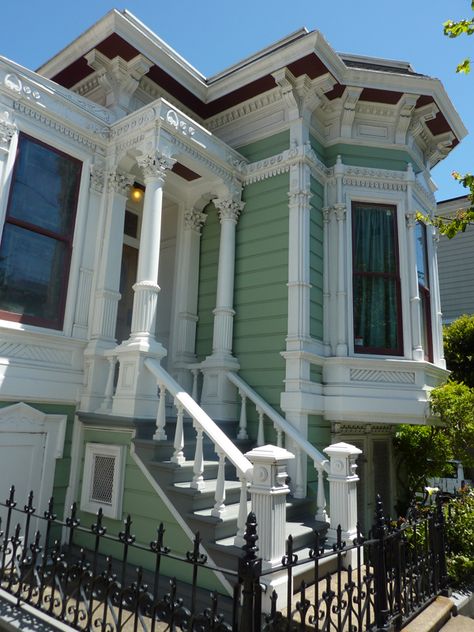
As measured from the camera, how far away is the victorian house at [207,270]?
582 cm

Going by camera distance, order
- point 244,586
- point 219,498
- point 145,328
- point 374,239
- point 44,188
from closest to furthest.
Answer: point 244,586, point 219,498, point 145,328, point 44,188, point 374,239

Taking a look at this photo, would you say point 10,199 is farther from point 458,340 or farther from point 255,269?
point 458,340

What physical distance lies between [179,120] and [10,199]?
8.62 ft

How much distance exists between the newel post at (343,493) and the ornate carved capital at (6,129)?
5543mm

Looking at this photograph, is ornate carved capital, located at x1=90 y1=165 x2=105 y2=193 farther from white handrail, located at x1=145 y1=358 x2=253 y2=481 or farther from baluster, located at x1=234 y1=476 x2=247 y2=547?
baluster, located at x1=234 y1=476 x2=247 y2=547

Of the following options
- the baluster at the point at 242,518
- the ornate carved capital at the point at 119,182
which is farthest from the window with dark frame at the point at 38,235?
the baluster at the point at 242,518

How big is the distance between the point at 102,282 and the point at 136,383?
180cm

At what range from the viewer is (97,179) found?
23.3 ft

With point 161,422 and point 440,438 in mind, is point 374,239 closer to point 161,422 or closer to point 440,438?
point 440,438

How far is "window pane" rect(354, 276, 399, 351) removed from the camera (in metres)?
7.60

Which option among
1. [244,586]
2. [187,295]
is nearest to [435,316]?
[187,295]

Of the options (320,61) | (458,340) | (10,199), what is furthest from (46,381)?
(458,340)

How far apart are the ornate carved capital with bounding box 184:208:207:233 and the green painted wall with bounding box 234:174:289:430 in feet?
3.01

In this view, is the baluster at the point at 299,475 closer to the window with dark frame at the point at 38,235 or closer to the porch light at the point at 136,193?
the window with dark frame at the point at 38,235
